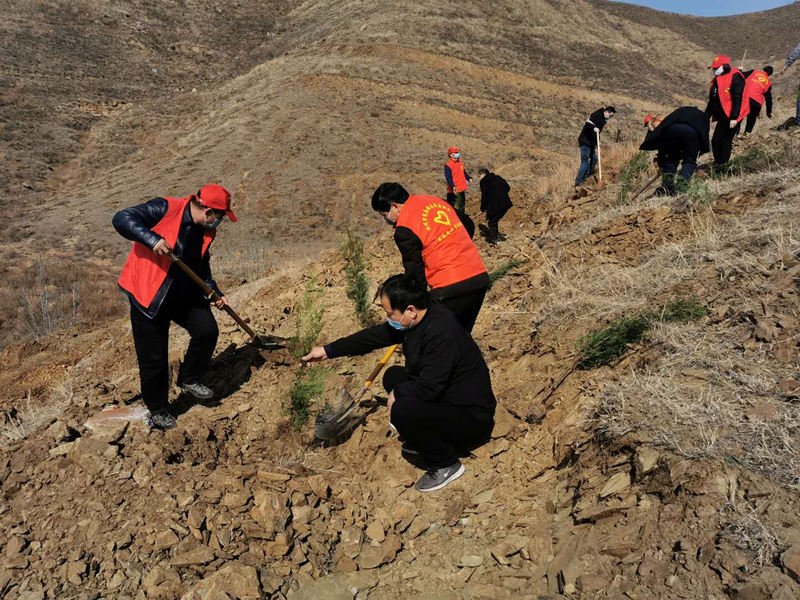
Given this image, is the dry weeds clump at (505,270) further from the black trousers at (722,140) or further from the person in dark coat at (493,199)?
the black trousers at (722,140)

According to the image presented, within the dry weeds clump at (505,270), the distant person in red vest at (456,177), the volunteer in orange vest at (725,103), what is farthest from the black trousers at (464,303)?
the distant person in red vest at (456,177)

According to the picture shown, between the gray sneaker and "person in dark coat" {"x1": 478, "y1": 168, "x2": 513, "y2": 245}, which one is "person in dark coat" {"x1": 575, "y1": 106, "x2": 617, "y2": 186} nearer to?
"person in dark coat" {"x1": 478, "y1": 168, "x2": 513, "y2": 245}

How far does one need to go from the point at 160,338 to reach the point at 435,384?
2081 millimetres

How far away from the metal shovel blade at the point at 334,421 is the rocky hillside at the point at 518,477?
125 millimetres

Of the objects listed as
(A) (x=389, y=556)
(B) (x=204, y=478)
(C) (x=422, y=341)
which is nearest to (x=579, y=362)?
(C) (x=422, y=341)

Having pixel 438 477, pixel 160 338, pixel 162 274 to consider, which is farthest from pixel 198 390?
pixel 438 477

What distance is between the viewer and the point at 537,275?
17.2ft

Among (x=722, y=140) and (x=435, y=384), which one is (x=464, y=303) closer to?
(x=435, y=384)

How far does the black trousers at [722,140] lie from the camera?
627cm

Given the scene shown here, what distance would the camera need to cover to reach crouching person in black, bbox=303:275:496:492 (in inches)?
104

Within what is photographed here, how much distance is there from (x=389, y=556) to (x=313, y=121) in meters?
19.2

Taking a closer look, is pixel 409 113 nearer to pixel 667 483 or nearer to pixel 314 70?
pixel 314 70

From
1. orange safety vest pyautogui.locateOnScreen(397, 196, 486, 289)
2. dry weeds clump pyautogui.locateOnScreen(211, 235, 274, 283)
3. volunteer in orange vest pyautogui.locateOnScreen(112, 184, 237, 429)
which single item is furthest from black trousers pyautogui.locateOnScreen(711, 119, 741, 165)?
dry weeds clump pyautogui.locateOnScreen(211, 235, 274, 283)

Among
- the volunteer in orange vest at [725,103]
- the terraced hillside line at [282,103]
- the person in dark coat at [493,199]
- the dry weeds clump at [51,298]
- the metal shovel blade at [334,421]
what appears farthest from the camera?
the terraced hillside line at [282,103]
